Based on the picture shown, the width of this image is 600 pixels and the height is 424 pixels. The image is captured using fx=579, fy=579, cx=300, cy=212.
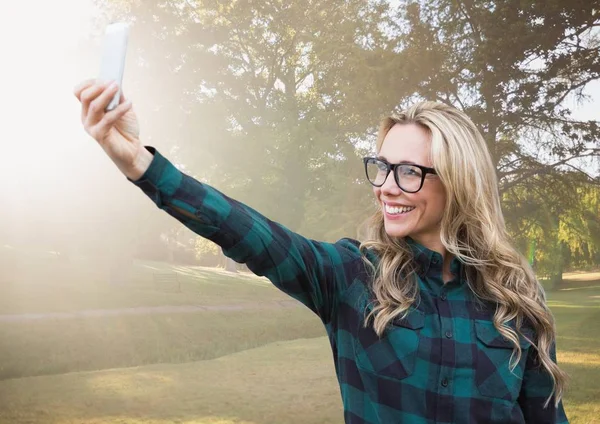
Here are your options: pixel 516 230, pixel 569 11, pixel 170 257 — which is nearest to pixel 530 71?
pixel 569 11

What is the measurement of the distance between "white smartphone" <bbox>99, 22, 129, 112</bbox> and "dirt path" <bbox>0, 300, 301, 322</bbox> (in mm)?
5959

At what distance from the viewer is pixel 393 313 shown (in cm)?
90

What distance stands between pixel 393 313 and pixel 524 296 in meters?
0.25

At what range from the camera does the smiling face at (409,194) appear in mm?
949

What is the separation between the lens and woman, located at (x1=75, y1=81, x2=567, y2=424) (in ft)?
2.90

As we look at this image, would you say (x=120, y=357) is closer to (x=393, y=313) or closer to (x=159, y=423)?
(x=159, y=423)

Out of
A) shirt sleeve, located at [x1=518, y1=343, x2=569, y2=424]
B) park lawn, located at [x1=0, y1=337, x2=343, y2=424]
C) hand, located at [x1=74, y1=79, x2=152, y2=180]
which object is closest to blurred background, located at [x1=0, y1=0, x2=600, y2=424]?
park lawn, located at [x1=0, y1=337, x2=343, y2=424]

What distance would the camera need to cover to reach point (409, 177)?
3.11ft

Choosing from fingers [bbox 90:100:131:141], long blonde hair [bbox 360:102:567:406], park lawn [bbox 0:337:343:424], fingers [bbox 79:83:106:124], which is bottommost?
park lawn [bbox 0:337:343:424]

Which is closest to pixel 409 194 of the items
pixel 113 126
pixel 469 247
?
pixel 469 247

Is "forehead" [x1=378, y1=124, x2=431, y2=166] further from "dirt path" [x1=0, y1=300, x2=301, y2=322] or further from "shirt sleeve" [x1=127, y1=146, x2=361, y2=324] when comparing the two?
"dirt path" [x1=0, y1=300, x2=301, y2=322]

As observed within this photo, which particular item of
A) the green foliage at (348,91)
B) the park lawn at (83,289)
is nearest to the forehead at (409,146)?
the green foliage at (348,91)

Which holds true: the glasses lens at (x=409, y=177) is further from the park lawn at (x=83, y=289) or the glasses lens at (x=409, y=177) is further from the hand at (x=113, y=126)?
the park lawn at (x=83, y=289)

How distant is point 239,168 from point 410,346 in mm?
7586
